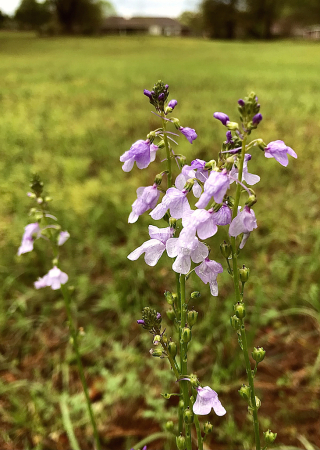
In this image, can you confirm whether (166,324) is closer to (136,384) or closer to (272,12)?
(136,384)

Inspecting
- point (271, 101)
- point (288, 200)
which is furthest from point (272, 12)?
point (288, 200)

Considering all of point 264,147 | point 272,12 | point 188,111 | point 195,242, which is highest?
point 272,12

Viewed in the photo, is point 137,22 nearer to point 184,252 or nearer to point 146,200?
point 146,200

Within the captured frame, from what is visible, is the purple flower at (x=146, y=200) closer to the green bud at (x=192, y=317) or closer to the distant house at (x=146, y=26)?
the green bud at (x=192, y=317)

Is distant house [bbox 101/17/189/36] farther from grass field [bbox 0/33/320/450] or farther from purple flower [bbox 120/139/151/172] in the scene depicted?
purple flower [bbox 120/139/151/172]

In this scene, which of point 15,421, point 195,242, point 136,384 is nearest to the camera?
point 195,242

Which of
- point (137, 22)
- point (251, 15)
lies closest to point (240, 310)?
point (251, 15)
